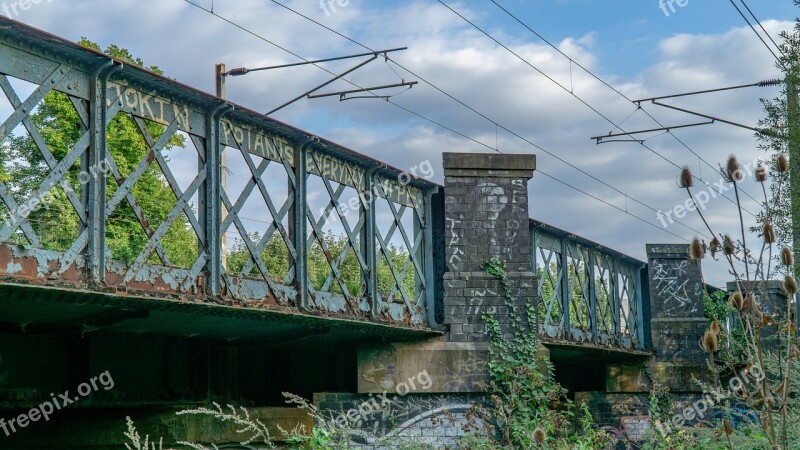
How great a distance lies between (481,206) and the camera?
16.8 m

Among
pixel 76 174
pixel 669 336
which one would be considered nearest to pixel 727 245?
pixel 76 174

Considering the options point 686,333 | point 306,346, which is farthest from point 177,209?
point 686,333

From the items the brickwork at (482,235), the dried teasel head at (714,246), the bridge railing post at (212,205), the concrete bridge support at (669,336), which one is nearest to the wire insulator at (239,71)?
the brickwork at (482,235)

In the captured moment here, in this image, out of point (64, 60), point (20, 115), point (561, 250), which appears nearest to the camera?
point (20, 115)

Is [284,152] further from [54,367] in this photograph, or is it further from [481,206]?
[481,206]

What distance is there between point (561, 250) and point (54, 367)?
12638 millimetres

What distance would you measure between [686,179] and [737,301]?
752mm

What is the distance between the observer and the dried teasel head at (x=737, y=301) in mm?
5773

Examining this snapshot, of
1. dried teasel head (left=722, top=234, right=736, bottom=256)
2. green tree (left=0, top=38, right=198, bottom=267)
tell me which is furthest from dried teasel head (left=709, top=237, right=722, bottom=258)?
green tree (left=0, top=38, right=198, bottom=267)

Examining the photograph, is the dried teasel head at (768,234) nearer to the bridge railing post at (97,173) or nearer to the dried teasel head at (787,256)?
the dried teasel head at (787,256)

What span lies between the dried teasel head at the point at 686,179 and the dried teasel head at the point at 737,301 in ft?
2.24

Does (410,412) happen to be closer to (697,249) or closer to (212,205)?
(212,205)

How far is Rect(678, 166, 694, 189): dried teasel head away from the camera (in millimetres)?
6008

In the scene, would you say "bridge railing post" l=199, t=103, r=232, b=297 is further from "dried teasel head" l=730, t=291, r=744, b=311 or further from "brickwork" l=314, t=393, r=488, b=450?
"dried teasel head" l=730, t=291, r=744, b=311
